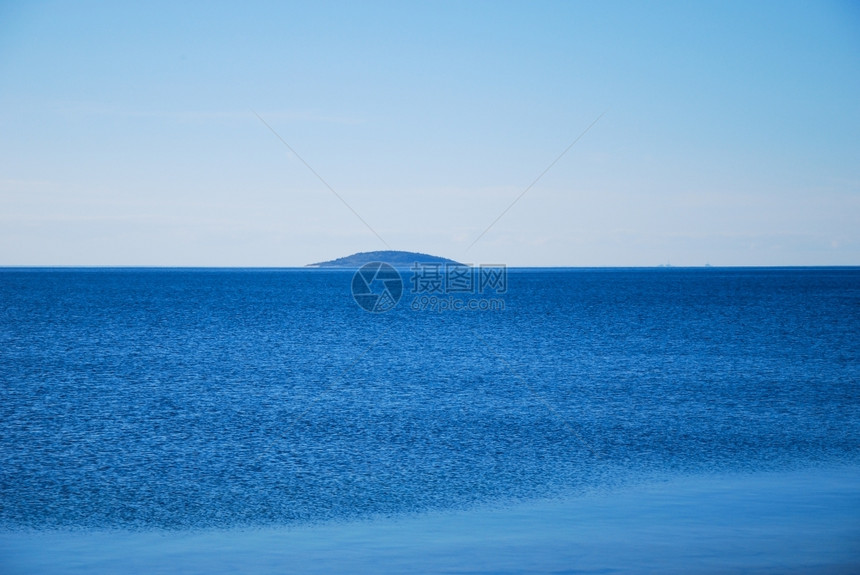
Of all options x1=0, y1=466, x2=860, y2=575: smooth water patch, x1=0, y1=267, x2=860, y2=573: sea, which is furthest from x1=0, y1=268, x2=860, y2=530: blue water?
x1=0, y1=466, x2=860, y2=575: smooth water patch

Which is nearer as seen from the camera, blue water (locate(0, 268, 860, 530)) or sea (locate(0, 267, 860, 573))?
sea (locate(0, 267, 860, 573))

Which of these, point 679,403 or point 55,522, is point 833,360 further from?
point 55,522

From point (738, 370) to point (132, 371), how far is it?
990 inches

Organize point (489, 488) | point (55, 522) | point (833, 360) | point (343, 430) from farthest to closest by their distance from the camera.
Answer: point (833, 360) < point (343, 430) < point (489, 488) < point (55, 522)

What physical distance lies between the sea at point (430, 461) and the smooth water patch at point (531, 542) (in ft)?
0.16

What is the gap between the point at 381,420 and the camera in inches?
815

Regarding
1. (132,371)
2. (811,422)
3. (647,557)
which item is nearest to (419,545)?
(647,557)

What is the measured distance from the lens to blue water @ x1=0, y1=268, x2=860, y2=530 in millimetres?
13922

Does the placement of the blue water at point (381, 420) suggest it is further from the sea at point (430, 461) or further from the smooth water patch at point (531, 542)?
the smooth water patch at point (531, 542)

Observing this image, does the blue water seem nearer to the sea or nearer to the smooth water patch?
the sea

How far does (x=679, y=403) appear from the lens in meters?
23.2

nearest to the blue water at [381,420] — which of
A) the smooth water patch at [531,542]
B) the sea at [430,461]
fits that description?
the sea at [430,461]

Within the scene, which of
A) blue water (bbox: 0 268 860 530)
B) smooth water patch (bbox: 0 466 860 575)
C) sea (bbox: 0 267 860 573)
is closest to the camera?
smooth water patch (bbox: 0 466 860 575)

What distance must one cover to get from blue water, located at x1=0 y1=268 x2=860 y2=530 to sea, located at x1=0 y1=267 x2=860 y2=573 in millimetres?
101
